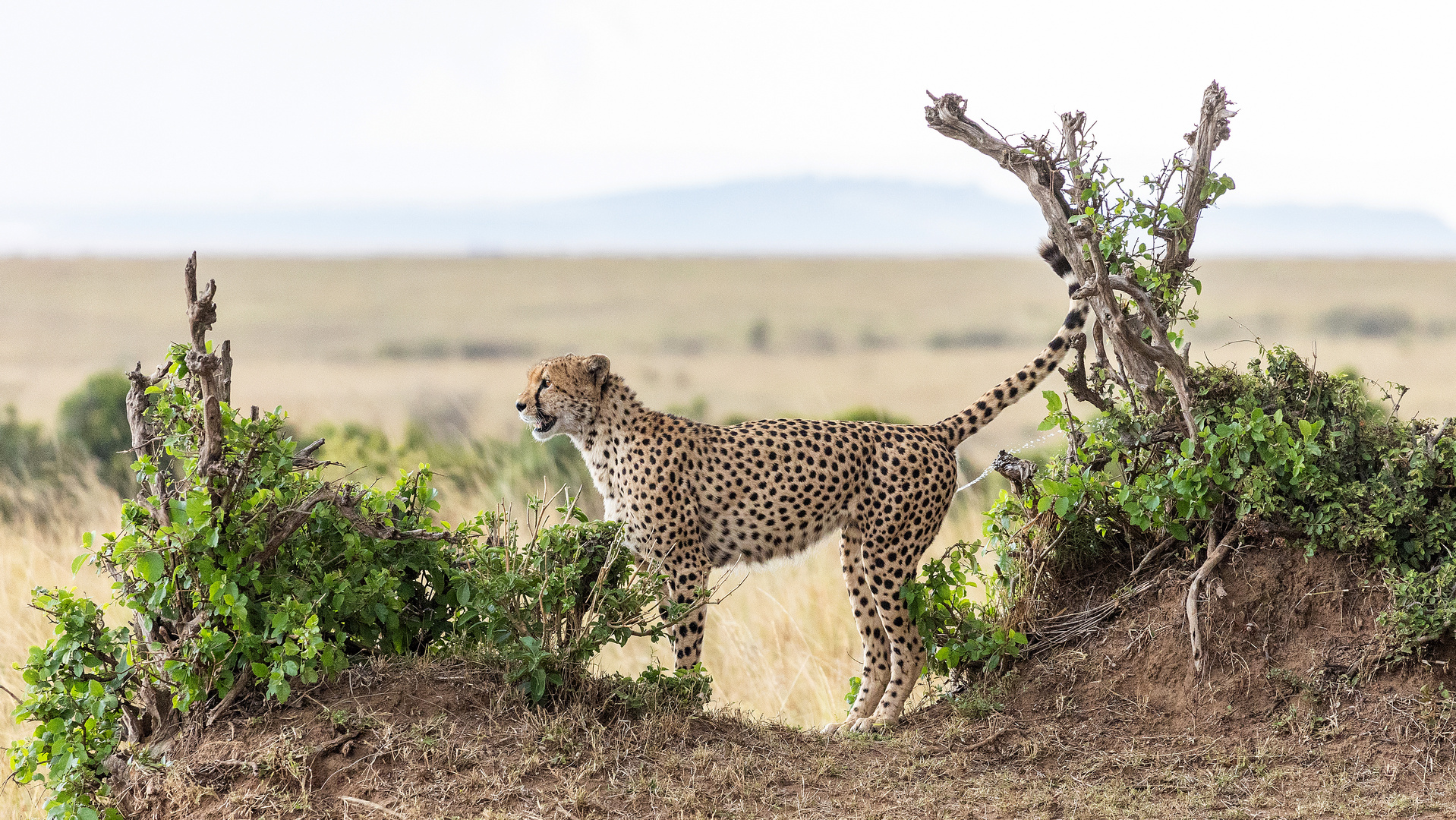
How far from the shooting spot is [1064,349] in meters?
6.12

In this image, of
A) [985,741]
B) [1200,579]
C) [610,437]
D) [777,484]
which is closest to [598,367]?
[610,437]

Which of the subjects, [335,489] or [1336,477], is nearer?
[335,489]

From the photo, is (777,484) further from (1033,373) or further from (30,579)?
(30,579)

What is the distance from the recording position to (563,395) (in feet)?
19.9

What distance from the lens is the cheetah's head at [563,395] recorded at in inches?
238

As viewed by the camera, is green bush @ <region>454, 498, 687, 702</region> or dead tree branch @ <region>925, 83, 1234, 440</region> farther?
dead tree branch @ <region>925, 83, 1234, 440</region>

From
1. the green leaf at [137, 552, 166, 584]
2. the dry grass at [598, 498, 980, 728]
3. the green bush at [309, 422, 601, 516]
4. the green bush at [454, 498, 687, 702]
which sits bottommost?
the dry grass at [598, 498, 980, 728]

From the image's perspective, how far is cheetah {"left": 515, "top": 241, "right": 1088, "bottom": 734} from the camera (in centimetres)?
606

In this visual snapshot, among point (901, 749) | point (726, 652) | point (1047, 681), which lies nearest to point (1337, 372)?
point (1047, 681)

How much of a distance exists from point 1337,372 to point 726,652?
4.20 meters

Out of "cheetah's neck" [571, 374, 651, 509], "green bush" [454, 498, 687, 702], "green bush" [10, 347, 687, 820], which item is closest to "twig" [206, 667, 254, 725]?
"green bush" [10, 347, 687, 820]

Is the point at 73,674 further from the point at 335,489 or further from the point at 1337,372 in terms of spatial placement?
the point at 1337,372

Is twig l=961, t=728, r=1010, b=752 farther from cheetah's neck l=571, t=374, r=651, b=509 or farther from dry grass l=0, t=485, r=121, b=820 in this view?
dry grass l=0, t=485, r=121, b=820

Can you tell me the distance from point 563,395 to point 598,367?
22 centimetres
